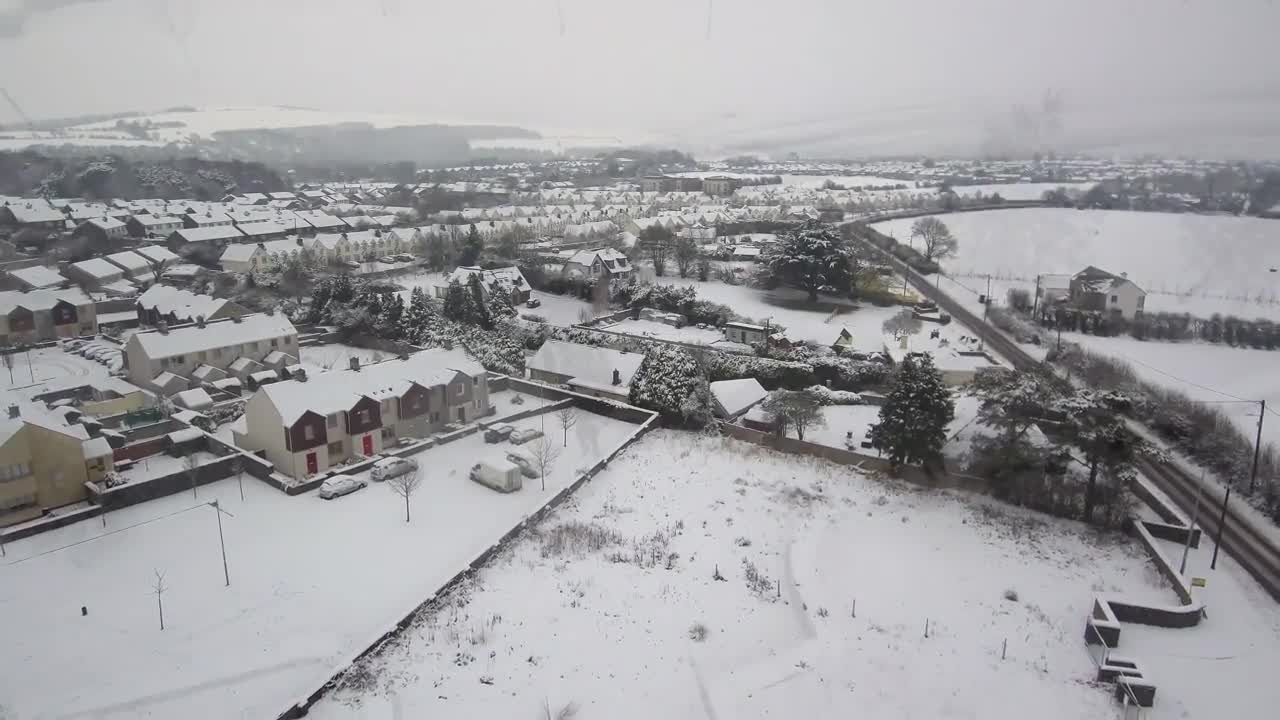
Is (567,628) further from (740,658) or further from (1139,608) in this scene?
(1139,608)

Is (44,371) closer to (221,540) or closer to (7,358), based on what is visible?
(7,358)

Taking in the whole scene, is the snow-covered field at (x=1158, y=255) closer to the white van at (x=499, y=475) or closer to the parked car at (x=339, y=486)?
the white van at (x=499, y=475)

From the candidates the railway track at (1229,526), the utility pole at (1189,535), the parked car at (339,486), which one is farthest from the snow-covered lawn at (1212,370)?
the parked car at (339,486)

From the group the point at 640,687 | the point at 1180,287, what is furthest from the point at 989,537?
the point at 1180,287

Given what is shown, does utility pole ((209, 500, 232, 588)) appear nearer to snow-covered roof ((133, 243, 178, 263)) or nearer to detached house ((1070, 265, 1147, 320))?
snow-covered roof ((133, 243, 178, 263))

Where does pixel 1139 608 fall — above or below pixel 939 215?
below

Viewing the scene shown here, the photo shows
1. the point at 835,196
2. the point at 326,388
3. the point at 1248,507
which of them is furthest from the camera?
the point at 835,196
